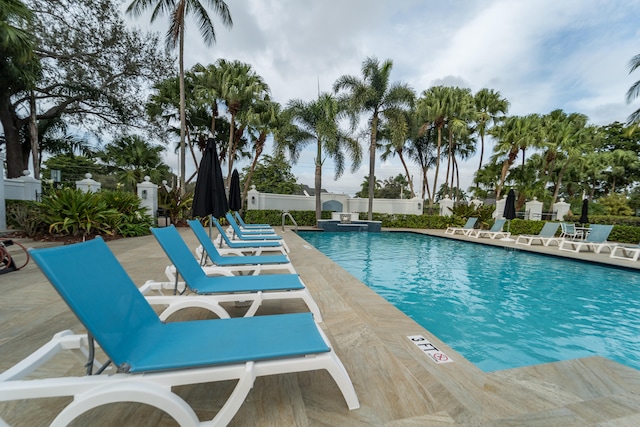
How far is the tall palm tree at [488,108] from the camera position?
71.2 ft

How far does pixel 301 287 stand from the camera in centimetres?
271

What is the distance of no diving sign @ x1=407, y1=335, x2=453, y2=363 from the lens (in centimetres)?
231

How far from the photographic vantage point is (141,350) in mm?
1512

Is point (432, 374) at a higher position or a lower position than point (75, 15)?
lower

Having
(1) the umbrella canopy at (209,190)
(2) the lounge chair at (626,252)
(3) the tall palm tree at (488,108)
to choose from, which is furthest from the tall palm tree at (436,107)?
(1) the umbrella canopy at (209,190)

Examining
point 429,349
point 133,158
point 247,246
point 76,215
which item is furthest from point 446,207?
point 133,158

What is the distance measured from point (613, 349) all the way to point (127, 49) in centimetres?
2081

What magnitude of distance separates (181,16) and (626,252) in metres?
18.8

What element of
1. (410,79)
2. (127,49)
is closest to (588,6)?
(410,79)

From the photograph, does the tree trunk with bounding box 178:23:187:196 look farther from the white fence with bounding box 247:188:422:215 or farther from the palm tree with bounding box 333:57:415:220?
the palm tree with bounding box 333:57:415:220

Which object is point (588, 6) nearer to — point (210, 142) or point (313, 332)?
point (210, 142)

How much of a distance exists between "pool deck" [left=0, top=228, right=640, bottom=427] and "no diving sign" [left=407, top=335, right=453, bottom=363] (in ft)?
0.20

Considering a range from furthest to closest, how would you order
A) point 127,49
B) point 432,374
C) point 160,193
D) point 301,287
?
point 127,49
point 160,193
point 301,287
point 432,374

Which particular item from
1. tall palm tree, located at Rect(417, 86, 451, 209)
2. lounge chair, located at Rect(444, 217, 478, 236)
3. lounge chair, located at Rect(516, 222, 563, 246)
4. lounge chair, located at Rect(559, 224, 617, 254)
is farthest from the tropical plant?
lounge chair, located at Rect(559, 224, 617, 254)
